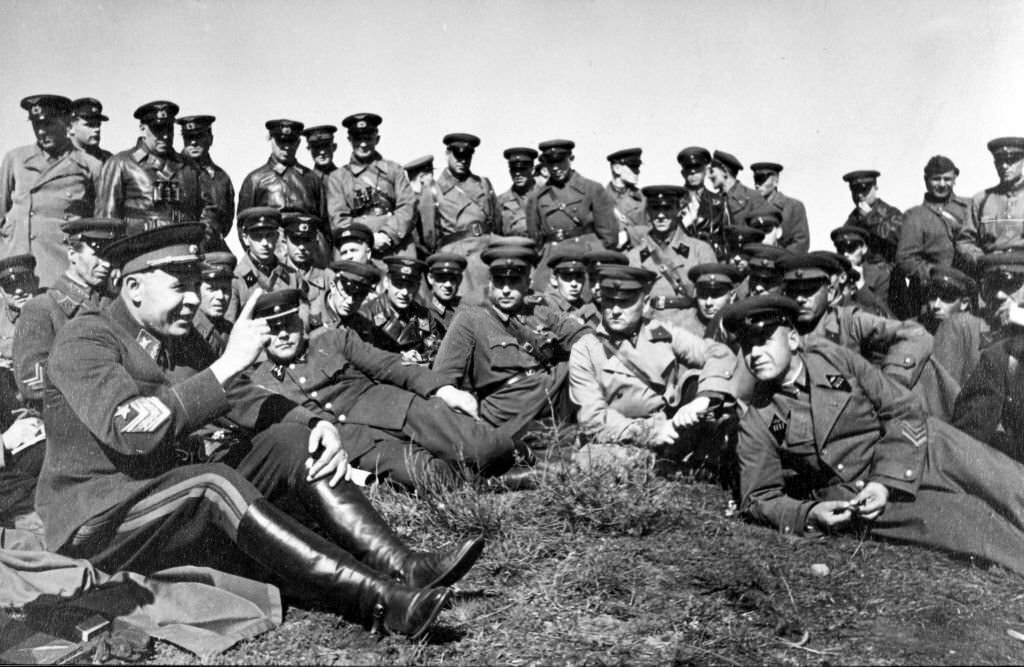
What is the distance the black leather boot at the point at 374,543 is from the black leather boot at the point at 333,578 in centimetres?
12

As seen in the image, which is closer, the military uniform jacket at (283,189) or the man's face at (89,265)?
the man's face at (89,265)

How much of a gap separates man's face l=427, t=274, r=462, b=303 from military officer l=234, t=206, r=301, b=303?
1143 millimetres

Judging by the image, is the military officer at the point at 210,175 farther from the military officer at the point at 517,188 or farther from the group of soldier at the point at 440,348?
the military officer at the point at 517,188

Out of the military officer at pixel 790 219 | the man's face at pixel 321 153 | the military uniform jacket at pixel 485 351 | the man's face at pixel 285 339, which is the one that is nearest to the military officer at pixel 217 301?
the man's face at pixel 285 339

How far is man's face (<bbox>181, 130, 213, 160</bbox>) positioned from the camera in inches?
337

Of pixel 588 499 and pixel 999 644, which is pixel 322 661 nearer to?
pixel 588 499

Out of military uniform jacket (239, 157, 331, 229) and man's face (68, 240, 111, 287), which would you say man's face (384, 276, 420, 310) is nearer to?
military uniform jacket (239, 157, 331, 229)

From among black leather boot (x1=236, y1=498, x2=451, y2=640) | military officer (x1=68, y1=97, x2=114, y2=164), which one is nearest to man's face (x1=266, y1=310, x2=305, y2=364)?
black leather boot (x1=236, y1=498, x2=451, y2=640)

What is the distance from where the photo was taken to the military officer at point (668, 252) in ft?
26.0

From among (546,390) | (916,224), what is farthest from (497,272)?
(916,224)

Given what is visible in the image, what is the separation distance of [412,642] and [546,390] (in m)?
2.98

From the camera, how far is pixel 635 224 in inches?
389

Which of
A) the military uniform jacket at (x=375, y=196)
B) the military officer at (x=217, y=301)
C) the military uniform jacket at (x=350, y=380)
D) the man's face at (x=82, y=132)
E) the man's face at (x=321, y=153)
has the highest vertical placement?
the man's face at (x=82, y=132)

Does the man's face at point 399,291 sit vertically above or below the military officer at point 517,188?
below
